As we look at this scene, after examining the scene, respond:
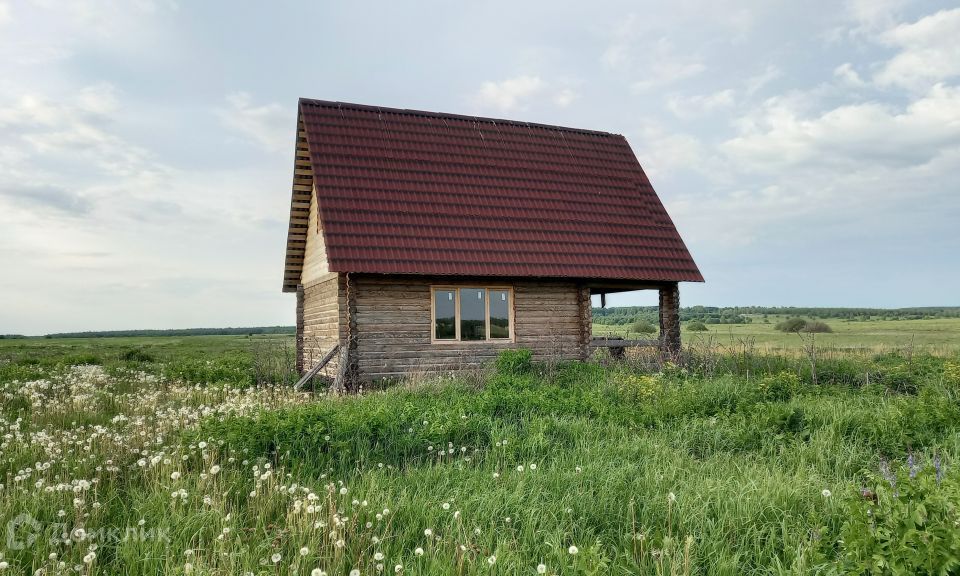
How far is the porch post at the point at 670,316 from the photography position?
A: 1845 centimetres

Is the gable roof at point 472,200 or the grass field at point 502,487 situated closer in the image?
the grass field at point 502,487

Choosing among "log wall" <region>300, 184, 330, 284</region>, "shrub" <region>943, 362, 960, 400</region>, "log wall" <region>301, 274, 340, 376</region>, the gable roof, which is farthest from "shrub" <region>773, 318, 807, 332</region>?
"log wall" <region>300, 184, 330, 284</region>

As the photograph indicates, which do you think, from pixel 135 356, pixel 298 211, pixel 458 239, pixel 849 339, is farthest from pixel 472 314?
pixel 849 339

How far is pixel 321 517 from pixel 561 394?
5917 millimetres

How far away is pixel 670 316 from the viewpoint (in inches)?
738

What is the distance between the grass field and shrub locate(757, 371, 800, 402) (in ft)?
0.59

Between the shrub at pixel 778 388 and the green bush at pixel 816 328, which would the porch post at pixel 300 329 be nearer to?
the shrub at pixel 778 388

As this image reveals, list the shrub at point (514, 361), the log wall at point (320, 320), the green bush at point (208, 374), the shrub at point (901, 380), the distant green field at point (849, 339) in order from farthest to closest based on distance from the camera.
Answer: the distant green field at point (849, 339), the log wall at point (320, 320), the green bush at point (208, 374), the shrub at point (514, 361), the shrub at point (901, 380)

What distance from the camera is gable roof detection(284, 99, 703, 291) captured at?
51.7 feet

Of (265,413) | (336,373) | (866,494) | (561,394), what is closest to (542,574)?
Answer: (866,494)

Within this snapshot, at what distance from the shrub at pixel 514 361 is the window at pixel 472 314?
1.26 m

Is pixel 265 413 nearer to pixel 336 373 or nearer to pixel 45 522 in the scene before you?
pixel 45 522

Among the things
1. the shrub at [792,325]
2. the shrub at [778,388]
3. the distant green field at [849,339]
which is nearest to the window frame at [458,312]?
the distant green field at [849,339]

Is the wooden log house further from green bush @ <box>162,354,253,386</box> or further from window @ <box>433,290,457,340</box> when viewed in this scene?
green bush @ <box>162,354,253,386</box>
